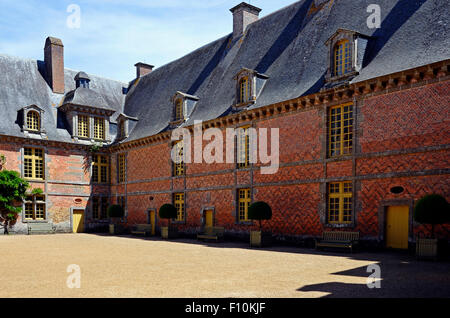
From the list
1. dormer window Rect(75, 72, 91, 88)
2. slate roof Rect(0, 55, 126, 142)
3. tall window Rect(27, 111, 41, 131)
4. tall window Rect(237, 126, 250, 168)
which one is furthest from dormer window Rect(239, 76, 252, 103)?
dormer window Rect(75, 72, 91, 88)

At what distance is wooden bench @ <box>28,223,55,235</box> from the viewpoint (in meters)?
25.0

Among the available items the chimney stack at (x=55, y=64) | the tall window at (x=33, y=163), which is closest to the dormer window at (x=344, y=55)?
the tall window at (x=33, y=163)

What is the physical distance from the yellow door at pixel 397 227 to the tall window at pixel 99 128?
842 inches

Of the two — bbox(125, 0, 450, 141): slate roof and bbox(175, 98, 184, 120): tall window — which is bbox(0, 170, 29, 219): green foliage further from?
bbox(175, 98, 184, 120): tall window

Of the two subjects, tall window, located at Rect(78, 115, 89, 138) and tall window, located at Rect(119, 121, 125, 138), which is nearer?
tall window, located at Rect(78, 115, 89, 138)

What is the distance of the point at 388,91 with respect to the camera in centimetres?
1408

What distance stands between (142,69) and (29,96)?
980 centimetres

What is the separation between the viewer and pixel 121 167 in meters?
28.5

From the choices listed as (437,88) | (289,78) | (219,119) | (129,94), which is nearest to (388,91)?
(437,88)

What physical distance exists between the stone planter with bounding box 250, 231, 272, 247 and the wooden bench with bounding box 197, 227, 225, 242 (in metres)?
2.78

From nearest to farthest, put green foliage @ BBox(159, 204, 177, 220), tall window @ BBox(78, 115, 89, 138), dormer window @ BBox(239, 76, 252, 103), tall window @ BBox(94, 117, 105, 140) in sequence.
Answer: dormer window @ BBox(239, 76, 252, 103) < green foliage @ BBox(159, 204, 177, 220) < tall window @ BBox(78, 115, 89, 138) < tall window @ BBox(94, 117, 105, 140)

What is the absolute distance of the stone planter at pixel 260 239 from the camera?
1628 cm
